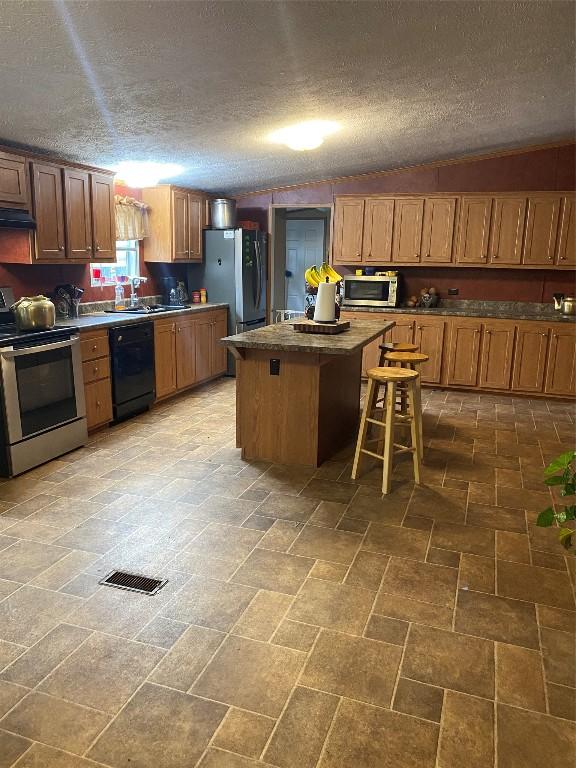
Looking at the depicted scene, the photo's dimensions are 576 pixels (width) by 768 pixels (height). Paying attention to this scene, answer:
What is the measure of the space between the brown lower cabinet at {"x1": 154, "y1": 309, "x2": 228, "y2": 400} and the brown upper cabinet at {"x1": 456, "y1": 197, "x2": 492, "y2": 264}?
110 inches

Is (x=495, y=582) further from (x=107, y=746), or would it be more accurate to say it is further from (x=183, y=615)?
(x=107, y=746)

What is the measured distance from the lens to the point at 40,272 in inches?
192

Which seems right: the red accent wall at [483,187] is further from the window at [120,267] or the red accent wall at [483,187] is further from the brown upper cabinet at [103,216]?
the brown upper cabinet at [103,216]

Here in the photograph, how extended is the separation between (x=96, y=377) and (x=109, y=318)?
69cm

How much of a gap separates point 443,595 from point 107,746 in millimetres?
1463

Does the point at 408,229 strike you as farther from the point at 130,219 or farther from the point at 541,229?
the point at 130,219

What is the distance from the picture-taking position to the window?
5.61 metres

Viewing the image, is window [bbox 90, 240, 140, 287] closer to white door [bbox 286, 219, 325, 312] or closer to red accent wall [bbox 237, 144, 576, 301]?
red accent wall [bbox 237, 144, 576, 301]

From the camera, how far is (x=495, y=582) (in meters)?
2.61

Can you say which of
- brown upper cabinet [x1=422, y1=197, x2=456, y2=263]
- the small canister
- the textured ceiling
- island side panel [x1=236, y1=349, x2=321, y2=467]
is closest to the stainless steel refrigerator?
the textured ceiling

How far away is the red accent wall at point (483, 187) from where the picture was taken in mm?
6043

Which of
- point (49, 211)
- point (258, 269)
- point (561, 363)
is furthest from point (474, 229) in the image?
point (49, 211)

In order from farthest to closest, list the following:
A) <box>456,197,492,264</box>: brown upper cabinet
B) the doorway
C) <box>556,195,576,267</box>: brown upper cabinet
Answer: the doorway
<box>456,197,492,264</box>: brown upper cabinet
<box>556,195,576,267</box>: brown upper cabinet

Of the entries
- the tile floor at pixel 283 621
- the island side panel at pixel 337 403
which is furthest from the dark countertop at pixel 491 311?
the tile floor at pixel 283 621
